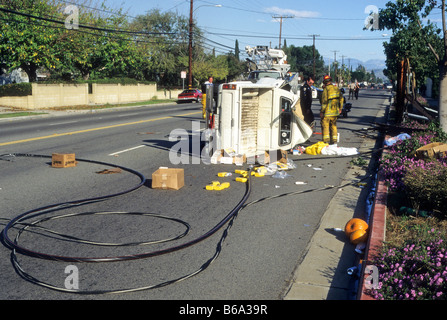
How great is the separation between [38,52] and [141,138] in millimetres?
19048

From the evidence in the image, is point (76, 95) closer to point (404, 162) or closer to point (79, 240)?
point (404, 162)

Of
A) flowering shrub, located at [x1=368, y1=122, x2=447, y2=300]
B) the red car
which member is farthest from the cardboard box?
the red car

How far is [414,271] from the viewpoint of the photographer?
4.15m

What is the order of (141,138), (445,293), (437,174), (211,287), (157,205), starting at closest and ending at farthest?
(445,293), (211,287), (437,174), (157,205), (141,138)

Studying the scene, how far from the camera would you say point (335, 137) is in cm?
1345

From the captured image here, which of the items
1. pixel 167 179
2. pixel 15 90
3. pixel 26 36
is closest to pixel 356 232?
pixel 167 179

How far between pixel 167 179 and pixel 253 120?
3675 mm

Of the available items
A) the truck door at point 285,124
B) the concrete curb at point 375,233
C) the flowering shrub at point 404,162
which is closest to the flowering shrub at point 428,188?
the flowering shrub at point 404,162

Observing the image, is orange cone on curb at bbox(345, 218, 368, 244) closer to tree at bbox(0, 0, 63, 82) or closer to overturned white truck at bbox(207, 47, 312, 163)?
overturned white truck at bbox(207, 47, 312, 163)

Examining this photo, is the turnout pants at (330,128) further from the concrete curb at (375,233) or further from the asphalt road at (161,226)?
the concrete curb at (375,233)

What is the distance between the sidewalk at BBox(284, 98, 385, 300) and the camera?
14.7ft
